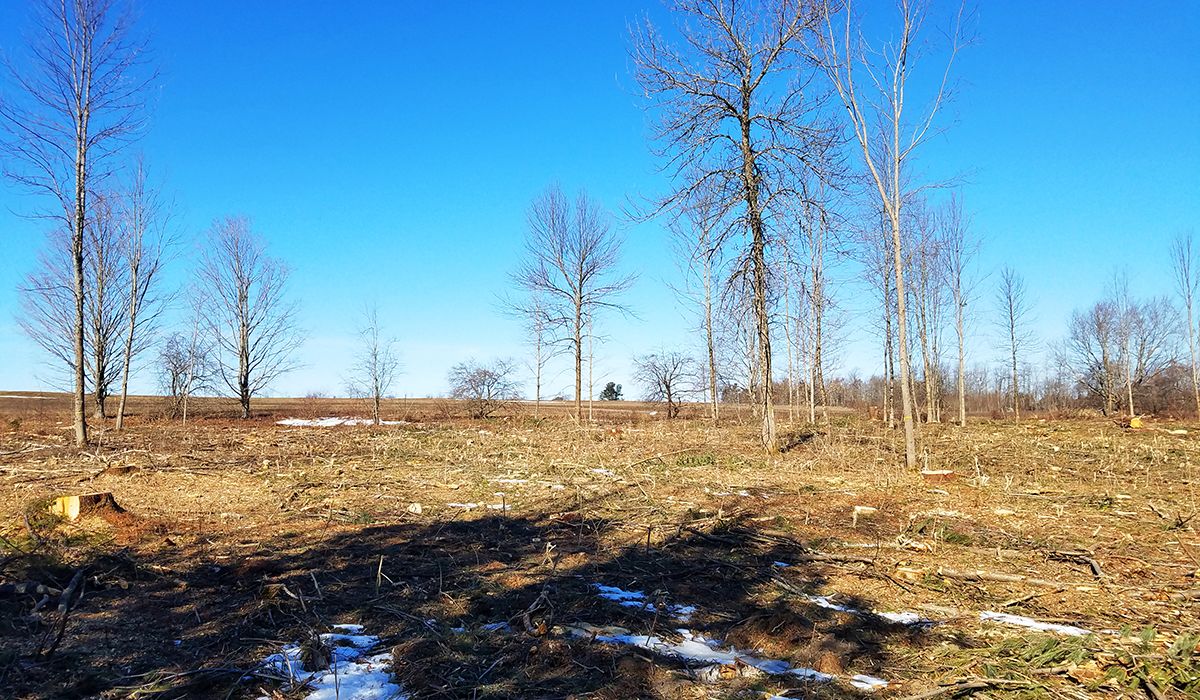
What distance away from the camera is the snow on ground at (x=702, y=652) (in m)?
3.51

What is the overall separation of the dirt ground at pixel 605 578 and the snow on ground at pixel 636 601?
50 mm

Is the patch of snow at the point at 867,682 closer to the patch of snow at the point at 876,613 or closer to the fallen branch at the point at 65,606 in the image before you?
the patch of snow at the point at 876,613

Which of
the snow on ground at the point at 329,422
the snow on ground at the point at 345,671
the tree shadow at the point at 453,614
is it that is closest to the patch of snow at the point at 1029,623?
the tree shadow at the point at 453,614

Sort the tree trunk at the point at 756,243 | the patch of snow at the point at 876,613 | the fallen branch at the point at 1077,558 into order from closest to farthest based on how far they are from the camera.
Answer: the patch of snow at the point at 876,613
the fallen branch at the point at 1077,558
the tree trunk at the point at 756,243

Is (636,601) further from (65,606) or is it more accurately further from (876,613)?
(65,606)

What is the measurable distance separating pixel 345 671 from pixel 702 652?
6.65 ft

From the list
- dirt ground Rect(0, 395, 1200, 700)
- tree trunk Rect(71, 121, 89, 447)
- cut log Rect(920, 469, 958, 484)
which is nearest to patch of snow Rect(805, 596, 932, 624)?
dirt ground Rect(0, 395, 1200, 700)

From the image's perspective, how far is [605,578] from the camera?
17.5ft

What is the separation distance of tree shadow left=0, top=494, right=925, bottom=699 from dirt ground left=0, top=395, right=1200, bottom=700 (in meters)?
0.02

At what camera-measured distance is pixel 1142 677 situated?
3.34m

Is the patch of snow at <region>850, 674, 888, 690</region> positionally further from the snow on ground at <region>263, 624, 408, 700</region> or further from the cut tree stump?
the cut tree stump

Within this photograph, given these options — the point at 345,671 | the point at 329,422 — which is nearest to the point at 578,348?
the point at 329,422

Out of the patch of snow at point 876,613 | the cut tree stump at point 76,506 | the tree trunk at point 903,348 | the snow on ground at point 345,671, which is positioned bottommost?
the patch of snow at point 876,613

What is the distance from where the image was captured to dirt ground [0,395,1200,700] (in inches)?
137
